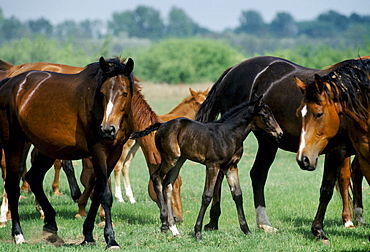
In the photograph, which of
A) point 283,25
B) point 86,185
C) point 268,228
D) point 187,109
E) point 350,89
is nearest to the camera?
point 350,89

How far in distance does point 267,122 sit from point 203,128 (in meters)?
0.82

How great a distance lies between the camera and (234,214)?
8805 millimetres

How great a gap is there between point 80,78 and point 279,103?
262 cm

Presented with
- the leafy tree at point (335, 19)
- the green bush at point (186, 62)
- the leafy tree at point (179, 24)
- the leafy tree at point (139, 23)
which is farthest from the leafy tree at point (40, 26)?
the green bush at point (186, 62)

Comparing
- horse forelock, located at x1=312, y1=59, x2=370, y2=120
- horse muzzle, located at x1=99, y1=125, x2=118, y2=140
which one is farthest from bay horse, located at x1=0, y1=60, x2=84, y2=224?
horse forelock, located at x1=312, y1=59, x2=370, y2=120

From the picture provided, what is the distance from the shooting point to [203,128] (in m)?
6.84

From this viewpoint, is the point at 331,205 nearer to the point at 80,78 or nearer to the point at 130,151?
the point at 130,151

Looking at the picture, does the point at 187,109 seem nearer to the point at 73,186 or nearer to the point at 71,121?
the point at 73,186

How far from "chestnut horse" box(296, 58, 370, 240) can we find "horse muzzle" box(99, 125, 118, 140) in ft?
6.62

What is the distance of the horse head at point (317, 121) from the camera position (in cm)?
549

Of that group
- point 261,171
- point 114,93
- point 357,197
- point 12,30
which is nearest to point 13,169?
point 114,93

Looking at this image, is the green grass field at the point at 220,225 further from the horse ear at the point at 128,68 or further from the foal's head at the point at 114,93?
the horse ear at the point at 128,68

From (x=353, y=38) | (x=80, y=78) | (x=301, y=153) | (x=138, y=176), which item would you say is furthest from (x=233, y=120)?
(x=353, y=38)

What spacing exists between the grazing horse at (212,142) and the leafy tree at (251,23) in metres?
183
